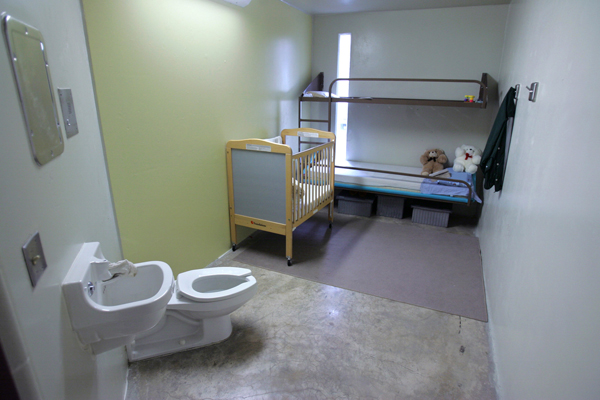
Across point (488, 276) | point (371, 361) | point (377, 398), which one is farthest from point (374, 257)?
point (377, 398)

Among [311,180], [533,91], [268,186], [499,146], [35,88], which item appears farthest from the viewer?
[311,180]

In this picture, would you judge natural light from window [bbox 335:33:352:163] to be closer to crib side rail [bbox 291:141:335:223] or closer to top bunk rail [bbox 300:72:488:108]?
top bunk rail [bbox 300:72:488:108]

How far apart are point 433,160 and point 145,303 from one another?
3.68 metres

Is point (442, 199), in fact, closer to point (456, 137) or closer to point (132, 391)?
point (456, 137)

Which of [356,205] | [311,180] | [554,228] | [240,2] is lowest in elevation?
[356,205]

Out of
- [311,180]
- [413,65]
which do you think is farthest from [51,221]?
[413,65]

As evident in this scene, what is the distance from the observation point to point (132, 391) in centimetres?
170

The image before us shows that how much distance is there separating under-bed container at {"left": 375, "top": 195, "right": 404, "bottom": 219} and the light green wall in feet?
5.51

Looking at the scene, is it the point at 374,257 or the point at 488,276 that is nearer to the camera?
the point at 488,276

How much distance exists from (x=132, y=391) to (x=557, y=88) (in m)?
2.39

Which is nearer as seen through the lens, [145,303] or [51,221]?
[51,221]

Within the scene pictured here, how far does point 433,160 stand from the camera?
409 centimetres

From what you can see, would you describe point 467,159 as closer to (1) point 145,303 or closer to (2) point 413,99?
(2) point 413,99

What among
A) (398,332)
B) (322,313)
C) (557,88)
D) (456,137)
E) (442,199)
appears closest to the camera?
(557,88)
